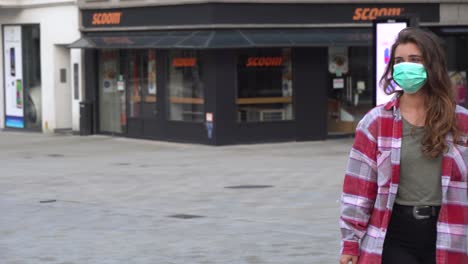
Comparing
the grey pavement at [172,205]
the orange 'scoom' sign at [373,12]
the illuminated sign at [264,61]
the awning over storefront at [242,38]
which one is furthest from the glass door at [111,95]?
the orange 'scoom' sign at [373,12]

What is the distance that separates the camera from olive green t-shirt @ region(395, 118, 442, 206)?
3934 mm

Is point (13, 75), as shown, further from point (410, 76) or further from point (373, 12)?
point (410, 76)

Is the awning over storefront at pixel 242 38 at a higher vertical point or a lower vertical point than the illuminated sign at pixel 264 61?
higher

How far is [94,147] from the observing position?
22.1 m

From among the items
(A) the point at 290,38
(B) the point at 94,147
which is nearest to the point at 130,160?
(B) the point at 94,147

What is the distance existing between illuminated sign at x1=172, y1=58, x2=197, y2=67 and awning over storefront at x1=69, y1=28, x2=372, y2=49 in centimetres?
68

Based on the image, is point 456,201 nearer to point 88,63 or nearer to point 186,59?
point 186,59

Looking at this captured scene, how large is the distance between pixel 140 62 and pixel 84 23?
2397 millimetres

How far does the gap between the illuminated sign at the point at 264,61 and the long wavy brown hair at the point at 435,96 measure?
17.3 meters

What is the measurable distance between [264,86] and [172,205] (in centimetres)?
995

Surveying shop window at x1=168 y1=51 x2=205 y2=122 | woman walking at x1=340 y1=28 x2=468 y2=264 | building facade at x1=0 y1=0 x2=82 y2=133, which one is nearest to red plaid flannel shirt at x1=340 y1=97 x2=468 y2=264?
woman walking at x1=340 y1=28 x2=468 y2=264

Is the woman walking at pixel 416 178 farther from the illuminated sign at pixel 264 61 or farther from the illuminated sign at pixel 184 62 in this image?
the illuminated sign at pixel 184 62

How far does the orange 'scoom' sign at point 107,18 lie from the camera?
23453 mm

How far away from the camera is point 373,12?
74.1 feet
